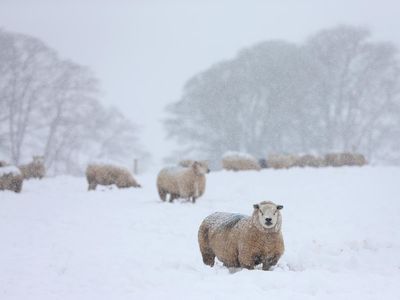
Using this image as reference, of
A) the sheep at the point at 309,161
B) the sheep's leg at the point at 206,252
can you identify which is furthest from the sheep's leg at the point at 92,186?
the sheep's leg at the point at 206,252

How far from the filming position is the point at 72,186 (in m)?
23.0

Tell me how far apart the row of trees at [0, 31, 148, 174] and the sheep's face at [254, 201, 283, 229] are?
1039 inches

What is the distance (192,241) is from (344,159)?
17029mm

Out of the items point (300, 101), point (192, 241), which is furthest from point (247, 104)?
point (192, 241)

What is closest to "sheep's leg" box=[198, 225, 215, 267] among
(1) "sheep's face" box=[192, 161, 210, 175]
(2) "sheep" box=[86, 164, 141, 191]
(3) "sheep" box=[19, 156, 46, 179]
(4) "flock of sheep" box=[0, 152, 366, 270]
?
(4) "flock of sheep" box=[0, 152, 366, 270]

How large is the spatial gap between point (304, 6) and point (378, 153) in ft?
450

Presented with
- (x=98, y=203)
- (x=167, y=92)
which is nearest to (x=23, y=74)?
(x=98, y=203)

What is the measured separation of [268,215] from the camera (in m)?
7.87

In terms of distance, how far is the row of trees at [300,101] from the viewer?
120 ft

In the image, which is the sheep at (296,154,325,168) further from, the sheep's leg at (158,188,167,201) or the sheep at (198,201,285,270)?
the sheep at (198,201,285,270)

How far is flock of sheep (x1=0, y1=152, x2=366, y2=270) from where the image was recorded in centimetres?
790

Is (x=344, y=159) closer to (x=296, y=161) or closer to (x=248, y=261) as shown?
(x=296, y=161)

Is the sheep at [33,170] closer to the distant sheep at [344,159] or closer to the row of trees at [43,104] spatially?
the row of trees at [43,104]

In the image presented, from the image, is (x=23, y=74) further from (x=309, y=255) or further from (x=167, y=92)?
(x=167, y=92)
